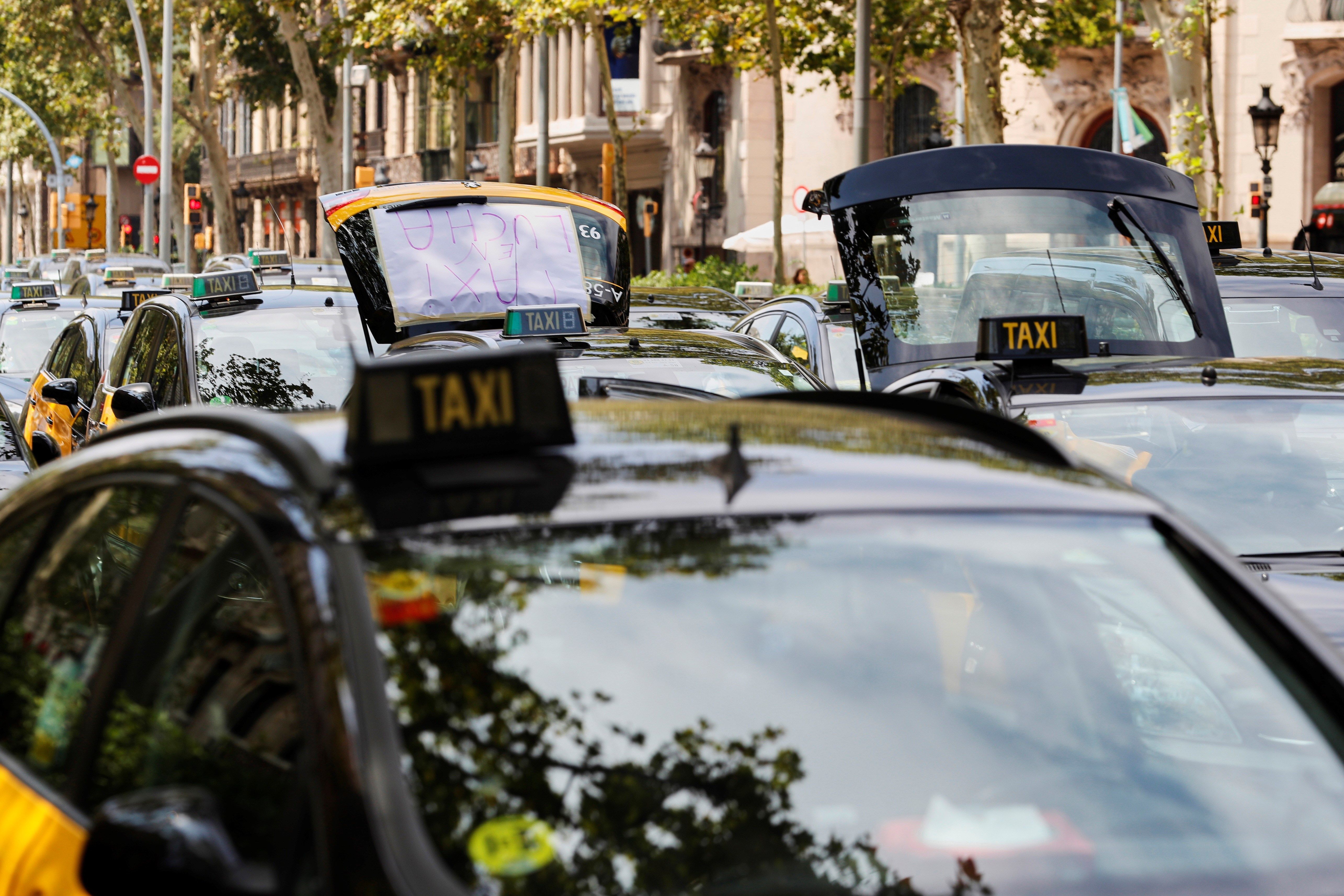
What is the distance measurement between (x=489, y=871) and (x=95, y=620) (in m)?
1.24

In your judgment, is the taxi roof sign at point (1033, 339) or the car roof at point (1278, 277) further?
the car roof at point (1278, 277)

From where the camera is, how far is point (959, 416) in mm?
3131

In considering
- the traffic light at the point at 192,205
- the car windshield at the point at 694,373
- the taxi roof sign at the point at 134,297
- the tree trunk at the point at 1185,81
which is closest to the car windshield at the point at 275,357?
the car windshield at the point at 694,373

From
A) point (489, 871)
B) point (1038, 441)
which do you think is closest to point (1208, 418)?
point (1038, 441)

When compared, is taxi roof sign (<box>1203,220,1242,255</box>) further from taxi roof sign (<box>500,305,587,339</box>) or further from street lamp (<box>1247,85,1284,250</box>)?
street lamp (<box>1247,85,1284,250</box>)

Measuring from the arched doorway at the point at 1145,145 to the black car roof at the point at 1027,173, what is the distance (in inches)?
1096

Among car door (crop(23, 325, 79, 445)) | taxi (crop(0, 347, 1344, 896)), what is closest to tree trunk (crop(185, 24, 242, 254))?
car door (crop(23, 325, 79, 445))

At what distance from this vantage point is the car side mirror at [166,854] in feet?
6.73

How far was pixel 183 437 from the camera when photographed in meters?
2.81

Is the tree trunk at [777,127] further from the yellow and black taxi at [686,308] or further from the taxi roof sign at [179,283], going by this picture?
the taxi roof sign at [179,283]

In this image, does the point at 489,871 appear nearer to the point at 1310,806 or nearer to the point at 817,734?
the point at 817,734

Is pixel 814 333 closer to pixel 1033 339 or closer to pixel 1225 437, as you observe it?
pixel 1033 339

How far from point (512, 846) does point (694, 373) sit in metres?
5.23

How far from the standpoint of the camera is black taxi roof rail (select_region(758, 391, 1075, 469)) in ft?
9.57
